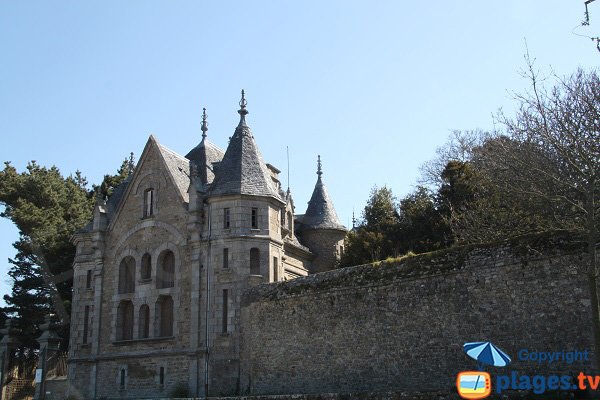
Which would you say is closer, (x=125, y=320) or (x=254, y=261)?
(x=254, y=261)

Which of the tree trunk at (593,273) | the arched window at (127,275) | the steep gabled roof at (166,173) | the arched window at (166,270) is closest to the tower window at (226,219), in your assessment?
the steep gabled roof at (166,173)

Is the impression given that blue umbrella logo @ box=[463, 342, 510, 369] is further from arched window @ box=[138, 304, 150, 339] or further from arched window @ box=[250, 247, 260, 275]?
arched window @ box=[138, 304, 150, 339]

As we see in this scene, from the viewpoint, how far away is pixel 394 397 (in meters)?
17.5

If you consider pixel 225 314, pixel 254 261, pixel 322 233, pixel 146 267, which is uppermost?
pixel 322 233

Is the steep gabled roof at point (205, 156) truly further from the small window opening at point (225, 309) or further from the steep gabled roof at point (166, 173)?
the small window opening at point (225, 309)

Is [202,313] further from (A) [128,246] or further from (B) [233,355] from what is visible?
(A) [128,246]

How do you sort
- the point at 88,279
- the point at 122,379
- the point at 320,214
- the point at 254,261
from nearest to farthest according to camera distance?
the point at 254,261 → the point at 122,379 → the point at 88,279 → the point at 320,214

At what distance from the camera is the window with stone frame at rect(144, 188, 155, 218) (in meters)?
31.5

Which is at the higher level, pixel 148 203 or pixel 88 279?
pixel 148 203

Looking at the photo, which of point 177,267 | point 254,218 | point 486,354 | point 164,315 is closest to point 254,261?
point 254,218

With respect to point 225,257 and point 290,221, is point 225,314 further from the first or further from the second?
point 290,221

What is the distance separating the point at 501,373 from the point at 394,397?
10.1ft

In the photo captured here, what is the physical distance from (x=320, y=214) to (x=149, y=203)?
9.31 m

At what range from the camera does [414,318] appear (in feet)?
67.7
